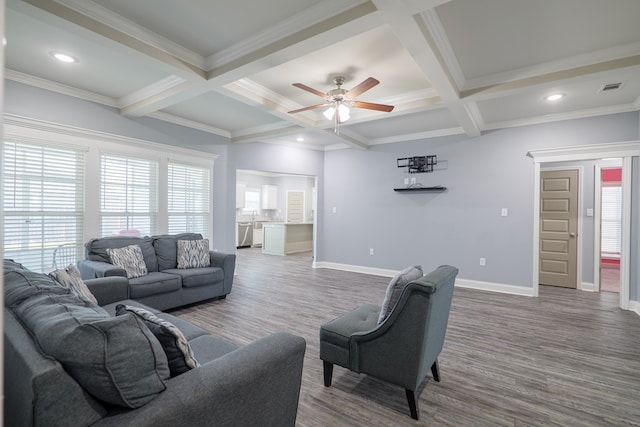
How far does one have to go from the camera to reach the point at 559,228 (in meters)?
5.58

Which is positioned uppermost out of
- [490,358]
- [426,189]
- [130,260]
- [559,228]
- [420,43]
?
[420,43]

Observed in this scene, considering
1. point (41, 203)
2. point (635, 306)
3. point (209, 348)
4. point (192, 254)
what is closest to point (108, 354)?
point (209, 348)

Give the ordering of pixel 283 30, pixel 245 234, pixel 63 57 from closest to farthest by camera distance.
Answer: pixel 283 30, pixel 63 57, pixel 245 234

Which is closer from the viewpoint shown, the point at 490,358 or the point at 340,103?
the point at 490,358

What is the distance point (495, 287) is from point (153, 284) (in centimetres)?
505

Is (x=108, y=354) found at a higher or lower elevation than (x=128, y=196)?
lower

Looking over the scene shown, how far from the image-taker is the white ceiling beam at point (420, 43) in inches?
80.1

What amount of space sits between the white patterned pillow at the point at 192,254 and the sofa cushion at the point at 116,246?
32 cm

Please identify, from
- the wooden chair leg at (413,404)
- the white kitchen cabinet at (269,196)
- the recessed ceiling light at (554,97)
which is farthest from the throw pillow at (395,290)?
the white kitchen cabinet at (269,196)

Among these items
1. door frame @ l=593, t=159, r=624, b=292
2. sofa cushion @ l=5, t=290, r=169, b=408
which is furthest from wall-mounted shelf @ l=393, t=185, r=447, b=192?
sofa cushion @ l=5, t=290, r=169, b=408

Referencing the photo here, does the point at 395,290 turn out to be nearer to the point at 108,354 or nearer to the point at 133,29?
the point at 108,354

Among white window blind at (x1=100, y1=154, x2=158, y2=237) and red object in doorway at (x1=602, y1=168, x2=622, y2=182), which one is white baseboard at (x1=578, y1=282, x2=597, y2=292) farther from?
white window blind at (x1=100, y1=154, x2=158, y2=237)

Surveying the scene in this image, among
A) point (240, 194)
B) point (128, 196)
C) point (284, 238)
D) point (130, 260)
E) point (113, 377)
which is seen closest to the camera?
point (113, 377)

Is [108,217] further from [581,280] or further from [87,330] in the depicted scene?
Answer: [581,280]
